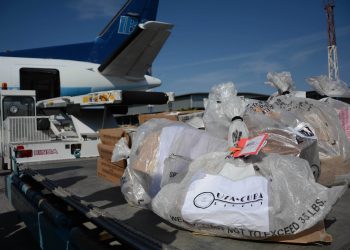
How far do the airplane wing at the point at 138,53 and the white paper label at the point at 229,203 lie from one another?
7.90m

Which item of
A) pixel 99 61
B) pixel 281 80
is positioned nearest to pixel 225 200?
pixel 281 80

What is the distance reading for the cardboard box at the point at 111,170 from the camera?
272 centimetres

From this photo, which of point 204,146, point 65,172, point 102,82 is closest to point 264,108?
point 204,146

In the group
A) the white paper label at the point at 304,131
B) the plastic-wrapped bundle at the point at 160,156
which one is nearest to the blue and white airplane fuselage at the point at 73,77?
the plastic-wrapped bundle at the point at 160,156

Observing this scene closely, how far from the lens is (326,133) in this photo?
2627mm

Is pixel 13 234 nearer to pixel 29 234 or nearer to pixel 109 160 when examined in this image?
pixel 29 234

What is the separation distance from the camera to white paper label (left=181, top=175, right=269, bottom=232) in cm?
145

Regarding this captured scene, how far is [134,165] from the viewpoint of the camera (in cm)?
220

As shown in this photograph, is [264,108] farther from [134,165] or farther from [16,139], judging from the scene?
[16,139]

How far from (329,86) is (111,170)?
2.45 metres

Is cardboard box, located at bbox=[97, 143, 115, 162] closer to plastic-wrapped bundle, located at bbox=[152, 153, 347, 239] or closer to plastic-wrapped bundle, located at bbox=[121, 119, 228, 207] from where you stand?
plastic-wrapped bundle, located at bbox=[121, 119, 228, 207]

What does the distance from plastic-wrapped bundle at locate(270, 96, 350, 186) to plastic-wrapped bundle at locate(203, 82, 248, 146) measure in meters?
0.61

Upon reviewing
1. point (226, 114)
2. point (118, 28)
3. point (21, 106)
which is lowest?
point (226, 114)

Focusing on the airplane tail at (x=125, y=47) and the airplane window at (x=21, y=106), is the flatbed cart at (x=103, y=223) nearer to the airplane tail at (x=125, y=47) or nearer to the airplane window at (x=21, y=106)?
the airplane window at (x=21, y=106)
